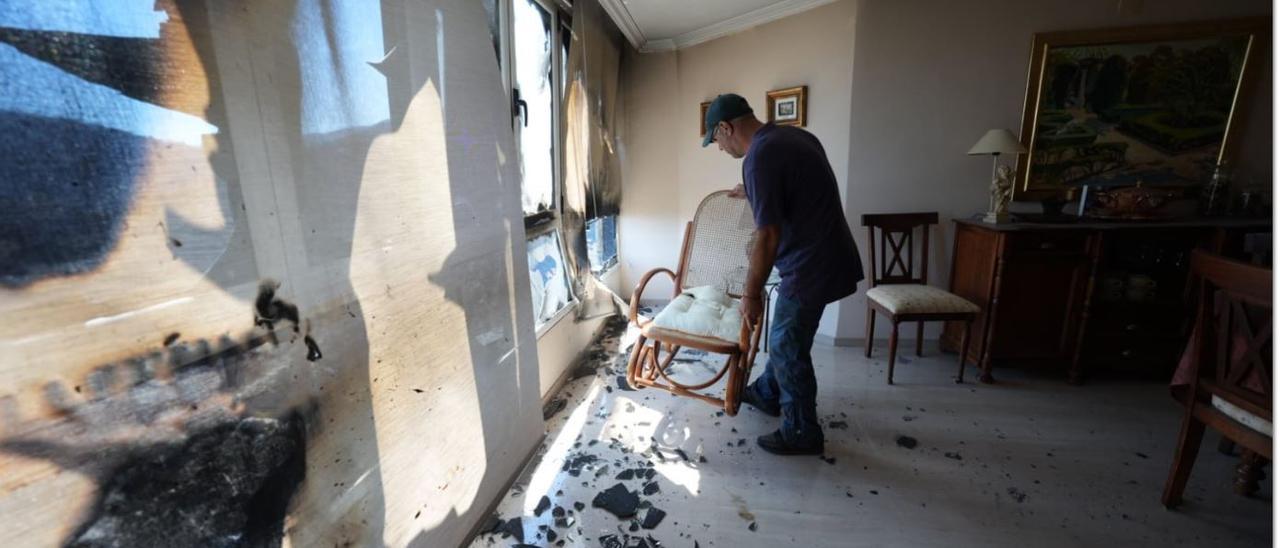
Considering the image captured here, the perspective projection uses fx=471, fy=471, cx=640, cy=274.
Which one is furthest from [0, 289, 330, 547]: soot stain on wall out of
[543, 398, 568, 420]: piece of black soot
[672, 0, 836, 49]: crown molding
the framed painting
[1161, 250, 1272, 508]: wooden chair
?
the framed painting

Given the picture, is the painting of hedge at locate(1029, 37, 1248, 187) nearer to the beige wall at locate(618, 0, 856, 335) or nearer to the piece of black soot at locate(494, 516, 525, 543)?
the beige wall at locate(618, 0, 856, 335)

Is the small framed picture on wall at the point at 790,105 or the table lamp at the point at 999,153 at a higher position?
the small framed picture on wall at the point at 790,105

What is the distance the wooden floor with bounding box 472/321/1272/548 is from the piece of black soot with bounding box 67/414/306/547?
0.83 m

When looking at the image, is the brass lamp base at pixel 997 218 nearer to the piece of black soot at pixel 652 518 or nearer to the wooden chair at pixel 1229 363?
the wooden chair at pixel 1229 363

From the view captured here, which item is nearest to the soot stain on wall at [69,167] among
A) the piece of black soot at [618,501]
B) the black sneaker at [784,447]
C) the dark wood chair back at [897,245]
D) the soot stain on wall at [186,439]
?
the soot stain on wall at [186,439]

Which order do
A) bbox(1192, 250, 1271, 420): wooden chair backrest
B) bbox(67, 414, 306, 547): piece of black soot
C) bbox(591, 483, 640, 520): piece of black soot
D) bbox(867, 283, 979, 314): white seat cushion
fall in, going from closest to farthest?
bbox(67, 414, 306, 547): piece of black soot < bbox(1192, 250, 1271, 420): wooden chair backrest < bbox(591, 483, 640, 520): piece of black soot < bbox(867, 283, 979, 314): white seat cushion

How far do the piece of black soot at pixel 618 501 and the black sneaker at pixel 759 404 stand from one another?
0.75 m

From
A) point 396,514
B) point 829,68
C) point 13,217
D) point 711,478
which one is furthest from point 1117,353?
point 13,217

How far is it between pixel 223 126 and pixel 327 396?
485 millimetres

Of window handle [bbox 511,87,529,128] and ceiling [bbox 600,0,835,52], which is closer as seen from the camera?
window handle [bbox 511,87,529,128]

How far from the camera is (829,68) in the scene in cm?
282

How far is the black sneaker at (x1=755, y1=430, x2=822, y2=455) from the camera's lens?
1.88 metres

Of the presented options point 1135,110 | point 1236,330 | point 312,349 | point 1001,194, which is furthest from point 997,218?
point 312,349

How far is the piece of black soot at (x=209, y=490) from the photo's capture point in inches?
24.5
